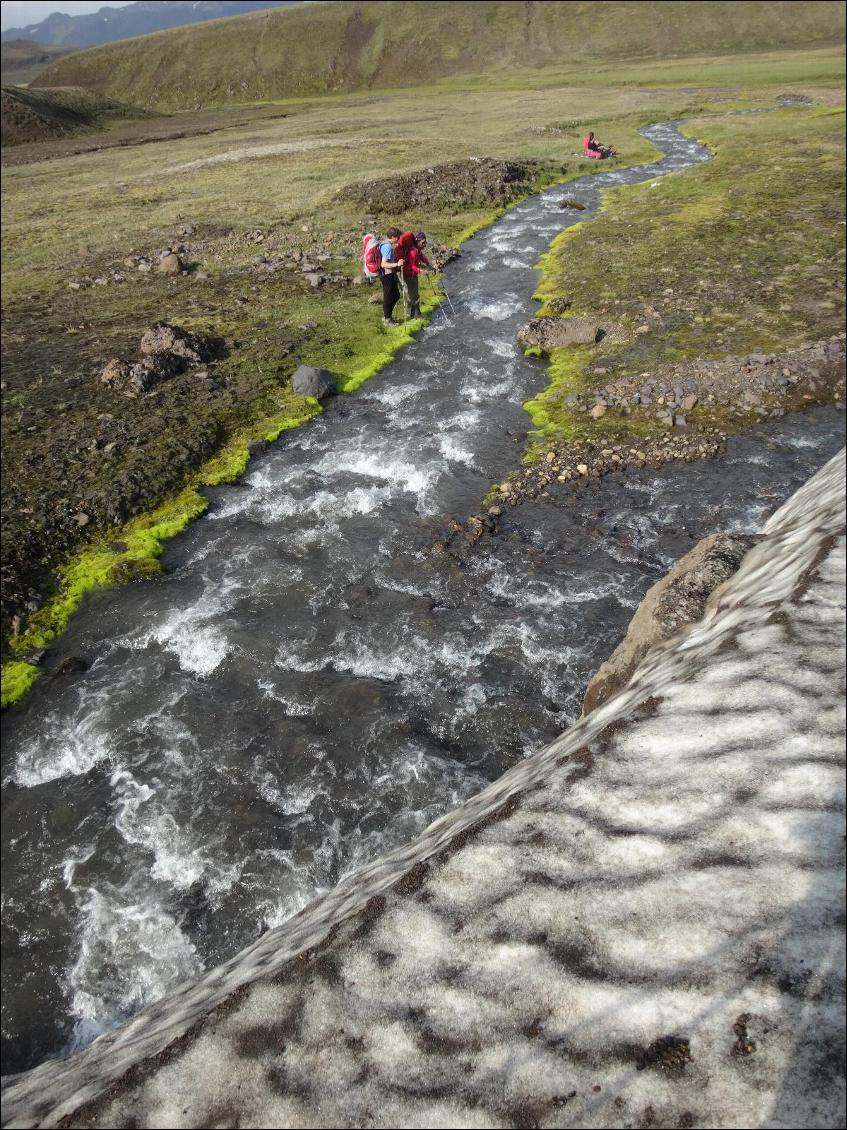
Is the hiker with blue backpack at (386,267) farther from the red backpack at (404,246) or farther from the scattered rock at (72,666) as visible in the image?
the scattered rock at (72,666)

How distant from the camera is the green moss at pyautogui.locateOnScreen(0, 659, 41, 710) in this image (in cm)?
1180

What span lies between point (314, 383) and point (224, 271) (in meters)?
16.9

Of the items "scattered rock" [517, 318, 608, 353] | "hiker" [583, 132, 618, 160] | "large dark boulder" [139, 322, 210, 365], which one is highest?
"hiker" [583, 132, 618, 160]

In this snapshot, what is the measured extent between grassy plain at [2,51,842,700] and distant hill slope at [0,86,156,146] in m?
36.6

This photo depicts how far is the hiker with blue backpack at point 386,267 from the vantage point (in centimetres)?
2431

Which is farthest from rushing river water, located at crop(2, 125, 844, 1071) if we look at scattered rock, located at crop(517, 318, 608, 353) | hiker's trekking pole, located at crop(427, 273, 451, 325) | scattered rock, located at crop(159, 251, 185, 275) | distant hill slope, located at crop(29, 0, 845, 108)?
distant hill slope, located at crop(29, 0, 845, 108)

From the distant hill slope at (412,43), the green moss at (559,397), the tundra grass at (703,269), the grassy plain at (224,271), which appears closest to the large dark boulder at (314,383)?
the grassy plain at (224,271)

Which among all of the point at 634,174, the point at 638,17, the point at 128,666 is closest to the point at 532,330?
the point at 128,666

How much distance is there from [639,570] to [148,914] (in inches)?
410

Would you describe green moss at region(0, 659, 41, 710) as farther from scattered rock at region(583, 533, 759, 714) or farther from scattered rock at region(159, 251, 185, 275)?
scattered rock at region(159, 251, 185, 275)

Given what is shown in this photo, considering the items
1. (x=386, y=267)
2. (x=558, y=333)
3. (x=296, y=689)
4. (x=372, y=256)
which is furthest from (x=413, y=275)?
(x=296, y=689)

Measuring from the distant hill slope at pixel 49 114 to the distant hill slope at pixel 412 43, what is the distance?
133ft

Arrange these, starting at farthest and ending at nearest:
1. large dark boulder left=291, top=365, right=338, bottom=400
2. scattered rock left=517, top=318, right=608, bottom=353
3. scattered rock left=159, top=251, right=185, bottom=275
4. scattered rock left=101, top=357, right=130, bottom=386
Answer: scattered rock left=159, top=251, right=185, bottom=275, scattered rock left=517, top=318, right=608, bottom=353, scattered rock left=101, top=357, right=130, bottom=386, large dark boulder left=291, top=365, right=338, bottom=400

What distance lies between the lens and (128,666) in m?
12.3
